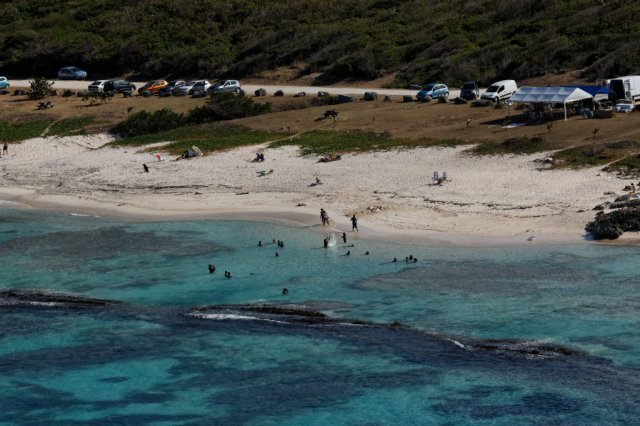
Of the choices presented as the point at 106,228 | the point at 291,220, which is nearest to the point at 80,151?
the point at 106,228

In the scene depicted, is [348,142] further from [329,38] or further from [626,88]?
[329,38]

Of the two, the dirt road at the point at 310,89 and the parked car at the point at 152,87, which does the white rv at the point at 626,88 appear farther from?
the parked car at the point at 152,87

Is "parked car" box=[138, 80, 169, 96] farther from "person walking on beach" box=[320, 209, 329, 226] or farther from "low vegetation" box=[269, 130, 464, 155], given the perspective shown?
"person walking on beach" box=[320, 209, 329, 226]

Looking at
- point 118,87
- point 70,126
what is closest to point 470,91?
point 70,126

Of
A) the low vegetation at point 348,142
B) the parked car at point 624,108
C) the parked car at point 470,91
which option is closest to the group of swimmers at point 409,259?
the low vegetation at point 348,142

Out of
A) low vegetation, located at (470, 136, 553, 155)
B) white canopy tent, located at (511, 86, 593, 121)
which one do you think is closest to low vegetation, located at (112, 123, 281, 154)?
low vegetation, located at (470, 136, 553, 155)

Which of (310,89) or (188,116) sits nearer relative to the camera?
(188,116)

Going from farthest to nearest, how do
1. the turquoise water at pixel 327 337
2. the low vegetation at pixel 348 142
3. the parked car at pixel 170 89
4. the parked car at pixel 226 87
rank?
the parked car at pixel 170 89 < the parked car at pixel 226 87 < the low vegetation at pixel 348 142 < the turquoise water at pixel 327 337
